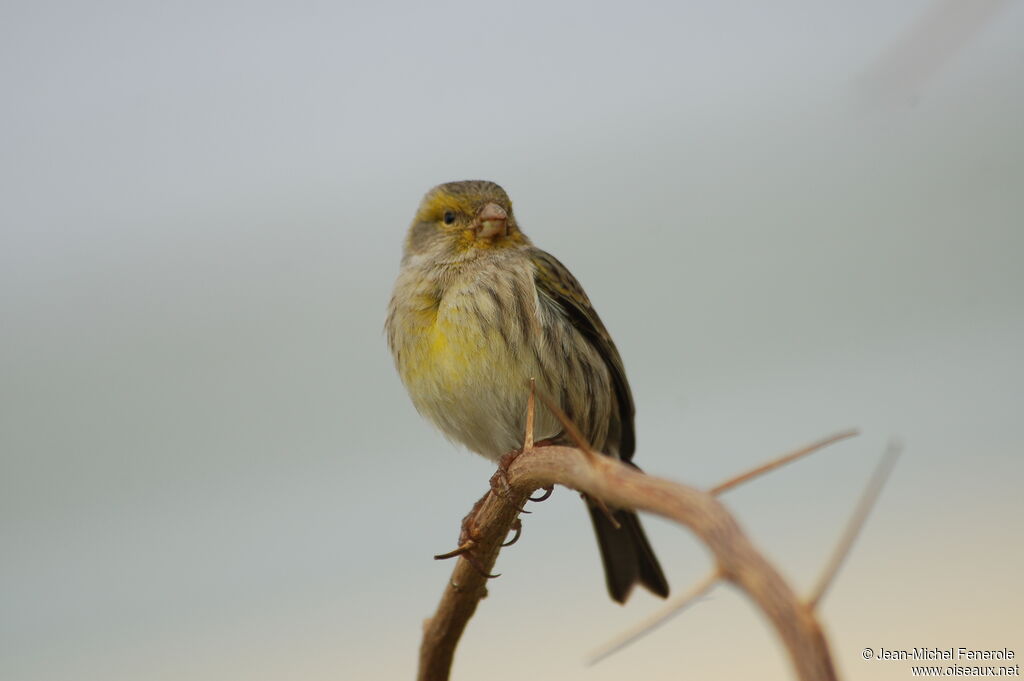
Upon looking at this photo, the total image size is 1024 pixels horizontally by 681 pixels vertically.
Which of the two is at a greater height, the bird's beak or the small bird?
the bird's beak

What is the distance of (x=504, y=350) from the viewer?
2.67 m

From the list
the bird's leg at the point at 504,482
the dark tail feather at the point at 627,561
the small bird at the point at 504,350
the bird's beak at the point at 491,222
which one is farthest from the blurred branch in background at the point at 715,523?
the bird's beak at the point at 491,222

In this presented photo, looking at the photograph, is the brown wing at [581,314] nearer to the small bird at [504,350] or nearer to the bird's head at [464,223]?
the small bird at [504,350]

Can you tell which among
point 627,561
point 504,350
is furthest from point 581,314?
point 627,561

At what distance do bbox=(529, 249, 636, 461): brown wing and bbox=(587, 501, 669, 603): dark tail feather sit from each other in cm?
32

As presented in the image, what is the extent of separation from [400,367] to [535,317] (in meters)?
0.42

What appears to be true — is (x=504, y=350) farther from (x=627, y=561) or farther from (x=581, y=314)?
(x=627, y=561)

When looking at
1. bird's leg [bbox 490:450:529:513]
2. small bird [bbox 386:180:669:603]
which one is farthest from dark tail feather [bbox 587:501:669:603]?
bird's leg [bbox 490:450:529:513]

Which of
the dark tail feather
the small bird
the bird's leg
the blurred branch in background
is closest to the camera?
the blurred branch in background

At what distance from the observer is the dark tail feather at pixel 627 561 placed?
9.15ft

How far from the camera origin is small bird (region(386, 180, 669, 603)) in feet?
8.78

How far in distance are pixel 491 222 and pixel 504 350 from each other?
49 cm

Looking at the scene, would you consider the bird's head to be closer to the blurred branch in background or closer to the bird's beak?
the bird's beak

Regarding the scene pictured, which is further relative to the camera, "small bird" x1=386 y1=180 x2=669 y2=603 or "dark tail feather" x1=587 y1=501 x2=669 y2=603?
"dark tail feather" x1=587 y1=501 x2=669 y2=603
